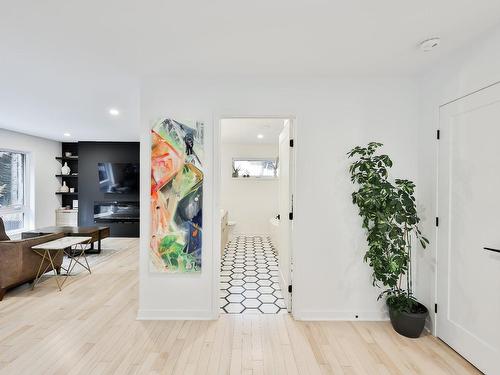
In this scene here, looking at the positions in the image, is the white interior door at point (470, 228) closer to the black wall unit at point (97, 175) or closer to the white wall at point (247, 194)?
the white wall at point (247, 194)

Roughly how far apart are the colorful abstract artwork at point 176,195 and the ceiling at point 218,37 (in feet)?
2.04

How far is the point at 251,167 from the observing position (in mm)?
6703

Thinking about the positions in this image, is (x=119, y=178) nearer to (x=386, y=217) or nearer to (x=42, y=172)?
(x=42, y=172)

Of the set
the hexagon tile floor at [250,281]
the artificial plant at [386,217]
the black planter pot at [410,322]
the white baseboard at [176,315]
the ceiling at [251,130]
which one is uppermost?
the ceiling at [251,130]

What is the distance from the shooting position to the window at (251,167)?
22.0ft

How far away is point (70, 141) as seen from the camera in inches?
Result: 269

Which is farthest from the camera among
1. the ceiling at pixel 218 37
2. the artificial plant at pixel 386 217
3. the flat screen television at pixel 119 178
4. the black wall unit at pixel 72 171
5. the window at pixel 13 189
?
the black wall unit at pixel 72 171

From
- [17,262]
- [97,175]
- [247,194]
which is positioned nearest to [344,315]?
[17,262]

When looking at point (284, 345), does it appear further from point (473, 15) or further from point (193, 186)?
point (473, 15)

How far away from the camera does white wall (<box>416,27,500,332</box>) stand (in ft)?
6.34

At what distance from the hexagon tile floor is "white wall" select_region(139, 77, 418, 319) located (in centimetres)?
44

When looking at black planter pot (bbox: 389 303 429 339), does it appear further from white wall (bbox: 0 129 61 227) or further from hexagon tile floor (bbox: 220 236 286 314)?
white wall (bbox: 0 129 61 227)

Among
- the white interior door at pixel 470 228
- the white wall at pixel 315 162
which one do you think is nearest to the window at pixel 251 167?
the white wall at pixel 315 162

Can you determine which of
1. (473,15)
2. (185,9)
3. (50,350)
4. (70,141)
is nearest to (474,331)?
(473,15)
